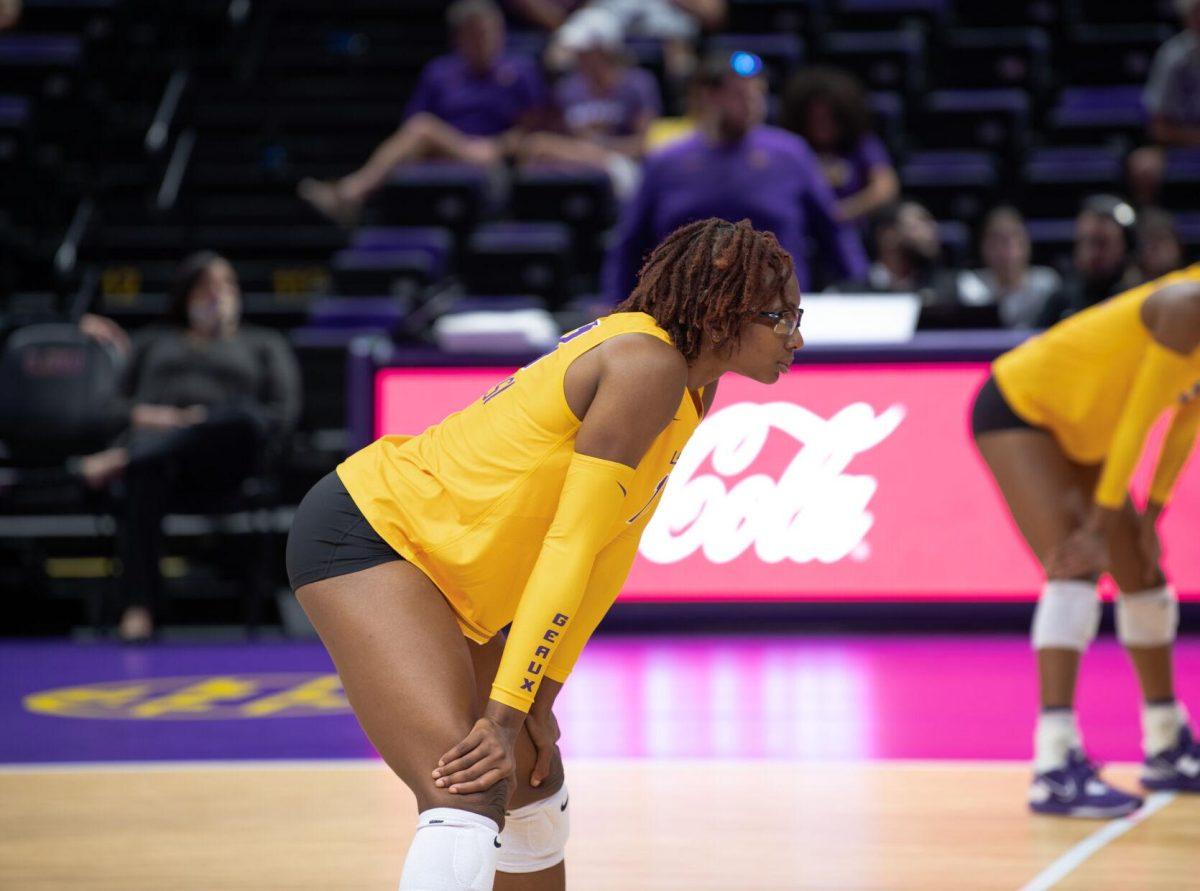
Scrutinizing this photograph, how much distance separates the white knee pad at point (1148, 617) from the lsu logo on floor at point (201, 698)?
9.08ft

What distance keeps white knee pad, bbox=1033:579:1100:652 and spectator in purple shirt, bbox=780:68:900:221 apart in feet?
17.5

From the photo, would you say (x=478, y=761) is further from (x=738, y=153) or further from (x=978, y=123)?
(x=978, y=123)

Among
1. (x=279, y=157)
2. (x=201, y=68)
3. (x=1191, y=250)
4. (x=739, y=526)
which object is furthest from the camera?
(x=201, y=68)

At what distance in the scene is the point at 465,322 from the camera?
324 inches

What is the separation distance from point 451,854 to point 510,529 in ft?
1.82

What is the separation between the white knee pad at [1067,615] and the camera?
4.98 metres

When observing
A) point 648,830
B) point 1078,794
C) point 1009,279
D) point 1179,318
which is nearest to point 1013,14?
point 1009,279

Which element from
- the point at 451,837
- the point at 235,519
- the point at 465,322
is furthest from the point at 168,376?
the point at 451,837

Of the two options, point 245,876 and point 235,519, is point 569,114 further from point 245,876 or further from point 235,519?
point 245,876

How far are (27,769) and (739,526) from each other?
345 centimetres

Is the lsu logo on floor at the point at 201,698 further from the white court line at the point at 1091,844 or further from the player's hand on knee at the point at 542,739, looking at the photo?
the player's hand on knee at the point at 542,739

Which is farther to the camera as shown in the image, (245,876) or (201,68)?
(201,68)

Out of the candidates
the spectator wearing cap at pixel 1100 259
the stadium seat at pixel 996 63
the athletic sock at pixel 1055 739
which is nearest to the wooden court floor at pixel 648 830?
the athletic sock at pixel 1055 739

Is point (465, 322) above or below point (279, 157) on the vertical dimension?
below
